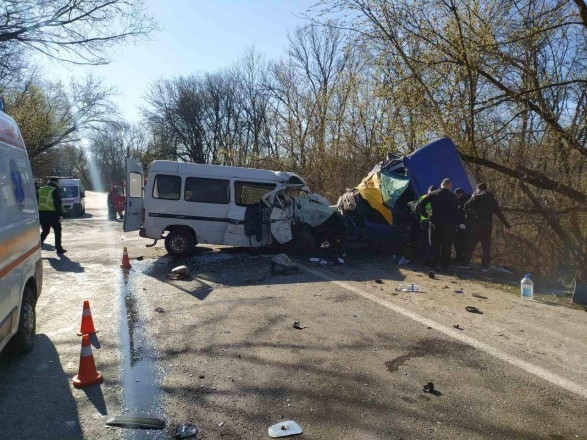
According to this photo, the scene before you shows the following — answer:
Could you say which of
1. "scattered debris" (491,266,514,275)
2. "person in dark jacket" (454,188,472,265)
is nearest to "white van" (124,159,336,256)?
"person in dark jacket" (454,188,472,265)

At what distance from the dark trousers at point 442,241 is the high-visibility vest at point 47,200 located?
917cm

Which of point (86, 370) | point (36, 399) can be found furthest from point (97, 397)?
point (36, 399)

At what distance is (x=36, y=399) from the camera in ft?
12.2

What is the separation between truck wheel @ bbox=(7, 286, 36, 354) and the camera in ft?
14.9

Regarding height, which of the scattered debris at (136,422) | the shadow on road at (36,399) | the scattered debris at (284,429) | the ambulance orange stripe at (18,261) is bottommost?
the shadow on road at (36,399)

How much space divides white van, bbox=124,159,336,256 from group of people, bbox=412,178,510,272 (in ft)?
7.89

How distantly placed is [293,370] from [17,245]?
2.89 m

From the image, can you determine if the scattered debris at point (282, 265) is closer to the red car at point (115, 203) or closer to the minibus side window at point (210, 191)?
the minibus side window at point (210, 191)

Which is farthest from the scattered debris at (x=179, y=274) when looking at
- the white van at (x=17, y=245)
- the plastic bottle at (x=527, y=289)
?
the plastic bottle at (x=527, y=289)

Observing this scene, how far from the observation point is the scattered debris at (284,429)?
10.4 feet

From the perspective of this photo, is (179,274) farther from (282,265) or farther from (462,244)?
(462,244)

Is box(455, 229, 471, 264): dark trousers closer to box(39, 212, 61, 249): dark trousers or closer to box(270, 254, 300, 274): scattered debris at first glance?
box(270, 254, 300, 274): scattered debris

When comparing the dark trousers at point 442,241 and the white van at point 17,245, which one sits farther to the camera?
the dark trousers at point 442,241

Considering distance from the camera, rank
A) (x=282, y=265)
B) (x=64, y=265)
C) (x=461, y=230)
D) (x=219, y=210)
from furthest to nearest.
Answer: (x=219, y=210) < (x=64, y=265) < (x=461, y=230) < (x=282, y=265)
